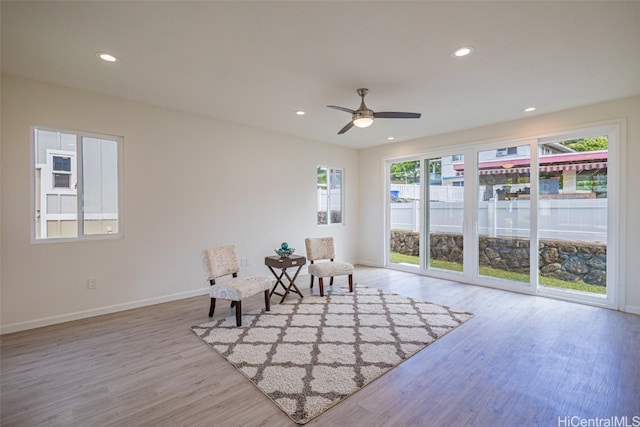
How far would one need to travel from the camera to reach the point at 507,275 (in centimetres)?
500

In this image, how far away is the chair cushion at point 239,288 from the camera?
3.43 meters

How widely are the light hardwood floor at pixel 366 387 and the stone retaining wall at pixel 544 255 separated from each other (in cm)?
86

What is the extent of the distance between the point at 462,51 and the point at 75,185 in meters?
4.47

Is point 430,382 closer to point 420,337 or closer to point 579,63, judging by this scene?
point 420,337

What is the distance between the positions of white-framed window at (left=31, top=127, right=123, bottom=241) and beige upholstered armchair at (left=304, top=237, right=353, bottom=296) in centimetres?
269

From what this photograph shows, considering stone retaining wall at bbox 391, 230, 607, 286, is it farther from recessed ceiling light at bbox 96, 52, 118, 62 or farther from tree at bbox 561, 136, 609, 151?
recessed ceiling light at bbox 96, 52, 118, 62

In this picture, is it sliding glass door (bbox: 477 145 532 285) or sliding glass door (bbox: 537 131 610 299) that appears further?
sliding glass door (bbox: 477 145 532 285)

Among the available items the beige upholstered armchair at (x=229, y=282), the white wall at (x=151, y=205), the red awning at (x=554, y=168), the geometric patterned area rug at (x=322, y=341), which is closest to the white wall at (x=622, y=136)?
the red awning at (x=554, y=168)

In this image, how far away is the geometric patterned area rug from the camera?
225cm

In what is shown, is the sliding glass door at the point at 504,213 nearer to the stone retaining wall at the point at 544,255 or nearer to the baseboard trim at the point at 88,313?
the stone retaining wall at the point at 544,255

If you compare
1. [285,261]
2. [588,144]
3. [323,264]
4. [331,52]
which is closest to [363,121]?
[331,52]

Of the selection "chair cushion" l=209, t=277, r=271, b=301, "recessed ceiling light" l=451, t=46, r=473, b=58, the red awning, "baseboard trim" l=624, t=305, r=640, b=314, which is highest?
"recessed ceiling light" l=451, t=46, r=473, b=58

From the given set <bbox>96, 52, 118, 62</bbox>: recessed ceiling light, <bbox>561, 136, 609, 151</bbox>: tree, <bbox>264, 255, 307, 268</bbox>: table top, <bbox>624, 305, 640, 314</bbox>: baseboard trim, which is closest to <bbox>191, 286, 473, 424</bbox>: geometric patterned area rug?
<bbox>264, 255, 307, 268</bbox>: table top

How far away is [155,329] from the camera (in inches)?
132
